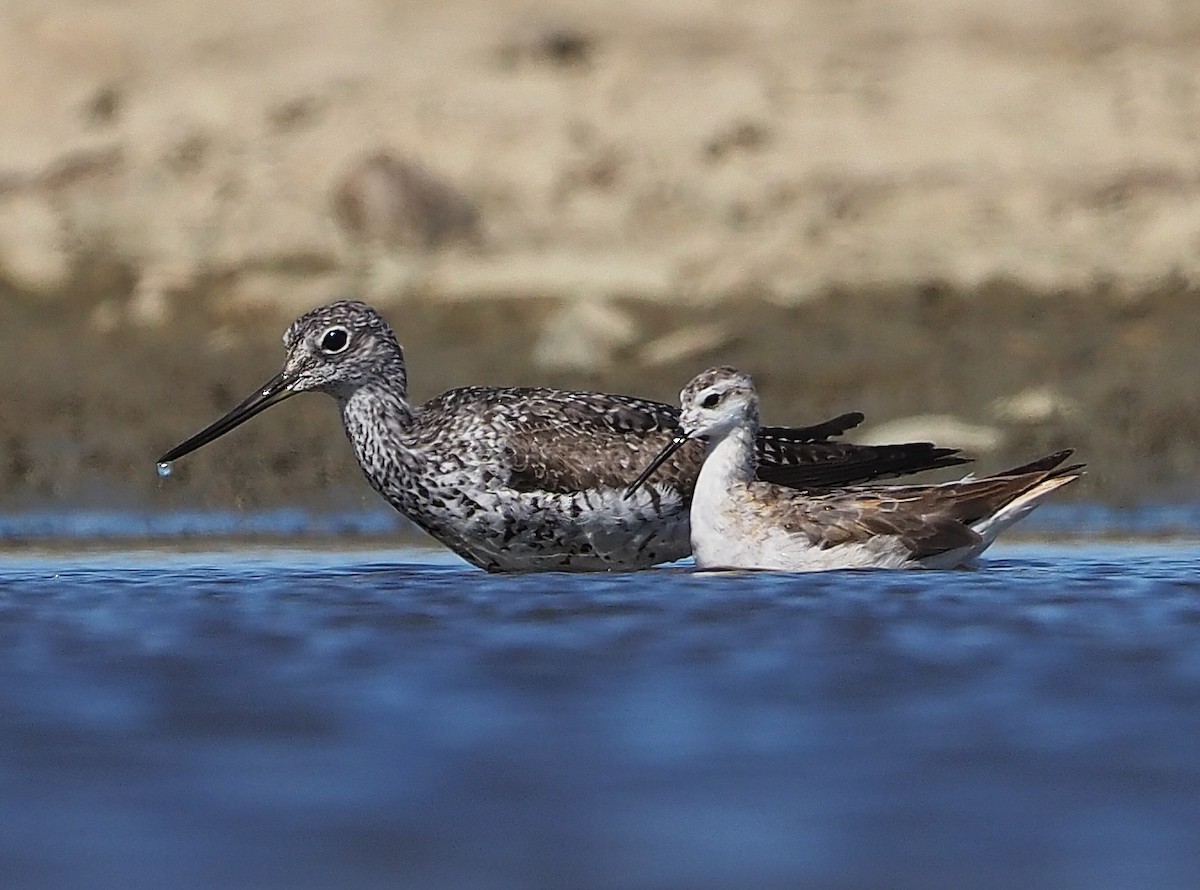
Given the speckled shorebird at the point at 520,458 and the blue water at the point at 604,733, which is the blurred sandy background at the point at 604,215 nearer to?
the speckled shorebird at the point at 520,458

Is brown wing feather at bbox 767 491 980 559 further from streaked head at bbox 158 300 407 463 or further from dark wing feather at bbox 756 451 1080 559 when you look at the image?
streaked head at bbox 158 300 407 463

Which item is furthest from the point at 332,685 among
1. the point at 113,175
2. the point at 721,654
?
the point at 113,175

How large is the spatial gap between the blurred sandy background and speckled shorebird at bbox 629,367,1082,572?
10.3 ft

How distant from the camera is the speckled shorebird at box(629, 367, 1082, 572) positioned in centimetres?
985

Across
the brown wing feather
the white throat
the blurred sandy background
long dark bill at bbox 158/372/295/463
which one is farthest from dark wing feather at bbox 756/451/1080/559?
the blurred sandy background

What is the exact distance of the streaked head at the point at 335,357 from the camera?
10391 mm

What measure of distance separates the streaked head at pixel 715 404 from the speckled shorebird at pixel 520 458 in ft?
0.83

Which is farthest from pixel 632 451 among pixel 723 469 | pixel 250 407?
pixel 250 407

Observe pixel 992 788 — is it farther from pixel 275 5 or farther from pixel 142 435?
pixel 275 5

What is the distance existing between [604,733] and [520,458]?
3.89 metres

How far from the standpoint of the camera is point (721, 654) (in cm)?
744

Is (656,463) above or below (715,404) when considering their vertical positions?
below

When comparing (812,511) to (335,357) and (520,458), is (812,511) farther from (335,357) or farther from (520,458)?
(335,357)

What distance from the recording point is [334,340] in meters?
10.4
